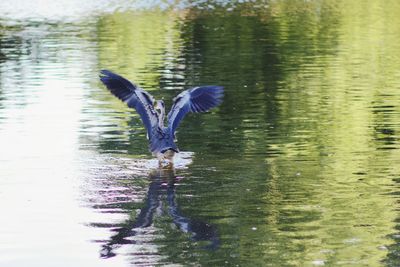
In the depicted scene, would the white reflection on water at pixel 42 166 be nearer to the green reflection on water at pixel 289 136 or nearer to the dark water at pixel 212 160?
the dark water at pixel 212 160

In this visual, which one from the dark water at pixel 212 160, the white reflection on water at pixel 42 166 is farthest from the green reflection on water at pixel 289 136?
the white reflection on water at pixel 42 166

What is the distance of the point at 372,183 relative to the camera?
14234 millimetres

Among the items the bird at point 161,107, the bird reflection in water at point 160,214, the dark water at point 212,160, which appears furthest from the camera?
the bird at point 161,107

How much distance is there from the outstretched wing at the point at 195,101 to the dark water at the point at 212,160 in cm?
72

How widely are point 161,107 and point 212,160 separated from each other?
43.3 inches

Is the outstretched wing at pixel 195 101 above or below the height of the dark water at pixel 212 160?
above

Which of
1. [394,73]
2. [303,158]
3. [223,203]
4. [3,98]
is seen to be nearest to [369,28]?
[394,73]

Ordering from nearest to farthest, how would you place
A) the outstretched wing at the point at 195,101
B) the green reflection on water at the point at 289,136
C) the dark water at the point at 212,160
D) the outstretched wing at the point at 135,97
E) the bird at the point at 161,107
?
the dark water at the point at 212,160, the green reflection on water at the point at 289,136, the bird at the point at 161,107, the outstretched wing at the point at 135,97, the outstretched wing at the point at 195,101

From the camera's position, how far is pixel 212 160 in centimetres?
1602

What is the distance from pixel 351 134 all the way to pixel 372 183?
421 cm

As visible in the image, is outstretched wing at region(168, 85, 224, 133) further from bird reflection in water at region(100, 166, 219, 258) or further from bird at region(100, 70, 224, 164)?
bird reflection in water at region(100, 166, 219, 258)

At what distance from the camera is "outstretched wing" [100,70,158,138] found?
15.4 m

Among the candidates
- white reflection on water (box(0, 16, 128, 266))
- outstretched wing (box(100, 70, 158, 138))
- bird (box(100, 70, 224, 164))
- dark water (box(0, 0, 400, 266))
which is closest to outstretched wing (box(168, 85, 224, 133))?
bird (box(100, 70, 224, 164))

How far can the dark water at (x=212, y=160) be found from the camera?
11.4 metres
